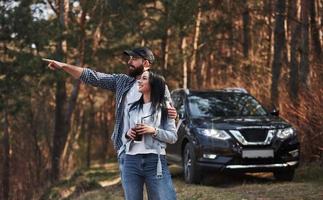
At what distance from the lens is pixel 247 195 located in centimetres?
911

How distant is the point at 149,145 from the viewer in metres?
4.69

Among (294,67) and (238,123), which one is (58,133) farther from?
(238,123)

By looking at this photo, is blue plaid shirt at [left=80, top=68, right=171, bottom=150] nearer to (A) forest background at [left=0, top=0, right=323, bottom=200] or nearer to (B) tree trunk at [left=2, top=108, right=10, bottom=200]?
(A) forest background at [left=0, top=0, right=323, bottom=200]

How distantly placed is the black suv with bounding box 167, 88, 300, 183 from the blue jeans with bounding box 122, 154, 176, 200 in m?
4.74

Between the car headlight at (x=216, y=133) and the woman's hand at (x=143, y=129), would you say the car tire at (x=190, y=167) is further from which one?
the woman's hand at (x=143, y=129)

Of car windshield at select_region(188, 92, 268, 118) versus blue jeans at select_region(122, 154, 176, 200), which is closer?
blue jeans at select_region(122, 154, 176, 200)

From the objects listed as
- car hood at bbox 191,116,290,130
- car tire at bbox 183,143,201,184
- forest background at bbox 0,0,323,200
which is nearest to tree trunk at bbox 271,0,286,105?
forest background at bbox 0,0,323,200

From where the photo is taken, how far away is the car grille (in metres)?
10.0

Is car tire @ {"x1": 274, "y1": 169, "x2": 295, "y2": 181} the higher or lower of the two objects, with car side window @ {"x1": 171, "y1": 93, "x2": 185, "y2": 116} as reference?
lower

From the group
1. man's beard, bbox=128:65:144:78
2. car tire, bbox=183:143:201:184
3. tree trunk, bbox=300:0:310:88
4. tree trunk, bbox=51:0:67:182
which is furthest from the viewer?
tree trunk, bbox=51:0:67:182

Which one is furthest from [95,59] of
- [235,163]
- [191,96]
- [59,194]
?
[235,163]

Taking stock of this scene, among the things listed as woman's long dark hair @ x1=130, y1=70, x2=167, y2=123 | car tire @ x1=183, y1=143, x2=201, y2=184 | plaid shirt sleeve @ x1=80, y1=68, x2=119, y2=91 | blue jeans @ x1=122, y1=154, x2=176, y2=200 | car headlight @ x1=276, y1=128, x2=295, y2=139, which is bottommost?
car tire @ x1=183, y1=143, x2=201, y2=184

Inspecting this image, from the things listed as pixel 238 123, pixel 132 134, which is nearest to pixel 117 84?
pixel 132 134

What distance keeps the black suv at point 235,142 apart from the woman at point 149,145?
184 inches
